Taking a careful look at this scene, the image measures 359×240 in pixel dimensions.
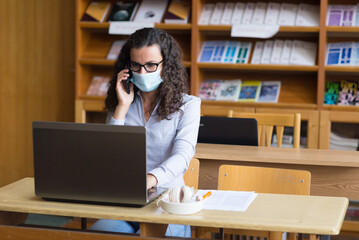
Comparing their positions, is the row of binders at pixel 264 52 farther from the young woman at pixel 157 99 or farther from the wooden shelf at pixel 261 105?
the young woman at pixel 157 99

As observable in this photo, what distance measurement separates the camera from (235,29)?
418 centimetres

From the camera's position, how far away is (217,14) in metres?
4.34

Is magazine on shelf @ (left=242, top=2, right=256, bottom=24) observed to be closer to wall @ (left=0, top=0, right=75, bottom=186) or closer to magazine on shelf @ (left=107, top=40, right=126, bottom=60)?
magazine on shelf @ (left=107, top=40, right=126, bottom=60)

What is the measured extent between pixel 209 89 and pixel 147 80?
7.49ft

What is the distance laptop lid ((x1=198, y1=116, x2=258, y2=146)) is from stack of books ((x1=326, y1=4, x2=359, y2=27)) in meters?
1.56

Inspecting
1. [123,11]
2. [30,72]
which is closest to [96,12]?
[123,11]

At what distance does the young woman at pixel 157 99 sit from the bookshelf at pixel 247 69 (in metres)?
2.01

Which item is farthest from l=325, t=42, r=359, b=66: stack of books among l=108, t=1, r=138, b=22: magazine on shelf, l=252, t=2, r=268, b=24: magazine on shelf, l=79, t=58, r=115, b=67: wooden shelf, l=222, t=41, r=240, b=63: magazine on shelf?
l=79, t=58, r=115, b=67: wooden shelf

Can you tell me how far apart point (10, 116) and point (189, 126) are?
3.18 meters

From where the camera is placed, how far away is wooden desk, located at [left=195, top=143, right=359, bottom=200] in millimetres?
2664

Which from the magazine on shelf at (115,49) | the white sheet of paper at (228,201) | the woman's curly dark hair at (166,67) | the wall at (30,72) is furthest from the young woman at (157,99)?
the wall at (30,72)

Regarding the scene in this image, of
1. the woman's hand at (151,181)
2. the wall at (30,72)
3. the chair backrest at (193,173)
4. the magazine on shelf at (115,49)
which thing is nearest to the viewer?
the woman's hand at (151,181)

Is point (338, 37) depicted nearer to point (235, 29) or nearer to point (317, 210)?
point (235, 29)

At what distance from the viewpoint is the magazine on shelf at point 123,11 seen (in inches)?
176
